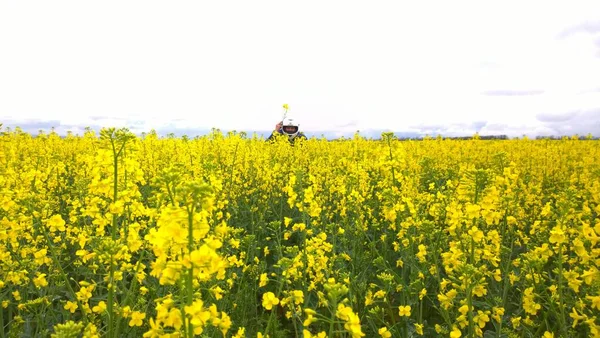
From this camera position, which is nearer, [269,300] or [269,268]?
[269,300]

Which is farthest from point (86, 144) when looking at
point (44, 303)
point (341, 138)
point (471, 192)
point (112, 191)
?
point (471, 192)

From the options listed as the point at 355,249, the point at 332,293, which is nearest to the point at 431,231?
the point at 355,249

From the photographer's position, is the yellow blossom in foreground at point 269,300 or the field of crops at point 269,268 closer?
the field of crops at point 269,268

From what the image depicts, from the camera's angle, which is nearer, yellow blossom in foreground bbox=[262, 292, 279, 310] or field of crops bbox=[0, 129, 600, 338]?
field of crops bbox=[0, 129, 600, 338]

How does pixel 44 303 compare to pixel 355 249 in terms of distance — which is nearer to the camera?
pixel 44 303

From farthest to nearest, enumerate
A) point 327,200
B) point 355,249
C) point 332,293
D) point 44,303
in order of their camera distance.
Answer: point 327,200 → point 355,249 → point 44,303 → point 332,293

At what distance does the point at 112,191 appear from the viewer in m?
2.52

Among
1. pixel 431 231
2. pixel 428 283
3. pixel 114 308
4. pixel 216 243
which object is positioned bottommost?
pixel 428 283

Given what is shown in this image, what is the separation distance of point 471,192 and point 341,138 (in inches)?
349

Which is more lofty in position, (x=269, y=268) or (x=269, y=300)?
(x=269, y=300)

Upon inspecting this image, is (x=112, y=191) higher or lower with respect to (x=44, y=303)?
higher

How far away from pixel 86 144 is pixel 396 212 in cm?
1005

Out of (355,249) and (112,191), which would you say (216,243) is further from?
(355,249)

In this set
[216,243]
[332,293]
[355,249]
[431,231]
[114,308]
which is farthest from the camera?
[355,249]
